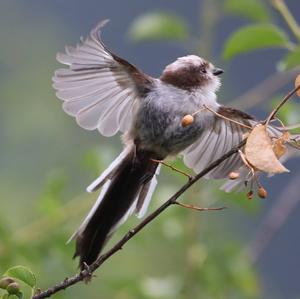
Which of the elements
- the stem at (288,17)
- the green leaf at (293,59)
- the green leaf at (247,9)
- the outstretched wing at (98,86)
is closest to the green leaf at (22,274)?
the outstretched wing at (98,86)

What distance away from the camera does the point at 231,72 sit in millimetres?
9516

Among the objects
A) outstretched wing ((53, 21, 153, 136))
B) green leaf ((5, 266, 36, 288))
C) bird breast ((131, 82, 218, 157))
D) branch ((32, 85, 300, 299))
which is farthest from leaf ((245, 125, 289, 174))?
bird breast ((131, 82, 218, 157))

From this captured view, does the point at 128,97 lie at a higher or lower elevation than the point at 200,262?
higher

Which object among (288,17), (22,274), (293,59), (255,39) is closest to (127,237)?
(22,274)

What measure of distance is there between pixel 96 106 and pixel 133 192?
289 millimetres

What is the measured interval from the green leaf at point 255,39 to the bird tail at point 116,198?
432 mm

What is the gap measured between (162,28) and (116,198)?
1.41 meters

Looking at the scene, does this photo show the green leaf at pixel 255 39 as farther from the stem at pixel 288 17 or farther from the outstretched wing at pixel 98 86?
the outstretched wing at pixel 98 86

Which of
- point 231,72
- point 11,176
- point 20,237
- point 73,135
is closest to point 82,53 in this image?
point 20,237

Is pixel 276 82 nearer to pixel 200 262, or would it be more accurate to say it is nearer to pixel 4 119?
pixel 200 262

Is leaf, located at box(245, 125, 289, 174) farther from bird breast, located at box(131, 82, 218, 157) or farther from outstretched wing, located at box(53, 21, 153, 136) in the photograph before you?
bird breast, located at box(131, 82, 218, 157)

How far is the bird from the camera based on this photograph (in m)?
2.93

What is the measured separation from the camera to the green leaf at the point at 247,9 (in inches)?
165

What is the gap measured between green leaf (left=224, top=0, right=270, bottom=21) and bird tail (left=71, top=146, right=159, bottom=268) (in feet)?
4.30
